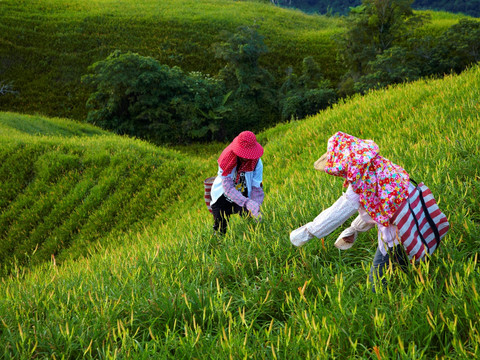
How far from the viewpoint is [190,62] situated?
89.5 ft

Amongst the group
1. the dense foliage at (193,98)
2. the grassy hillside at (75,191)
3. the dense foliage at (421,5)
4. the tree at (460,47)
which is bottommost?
the grassy hillside at (75,191)

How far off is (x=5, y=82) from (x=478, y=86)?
26.7m

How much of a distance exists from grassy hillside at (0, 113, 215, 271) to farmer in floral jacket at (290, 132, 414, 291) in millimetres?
6989

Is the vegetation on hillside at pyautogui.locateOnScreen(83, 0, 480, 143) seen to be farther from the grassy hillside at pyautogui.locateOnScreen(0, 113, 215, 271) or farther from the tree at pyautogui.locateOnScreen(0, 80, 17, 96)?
the grassy hillside at pyautogui.locateOnScreen(0, 113, 215, 271)

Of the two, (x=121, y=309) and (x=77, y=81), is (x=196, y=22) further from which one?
(x=121, y=309)

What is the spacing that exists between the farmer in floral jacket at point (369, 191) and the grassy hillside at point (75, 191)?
699 cm

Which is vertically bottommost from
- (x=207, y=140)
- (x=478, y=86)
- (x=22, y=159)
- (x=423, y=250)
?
(x=207, y=140)

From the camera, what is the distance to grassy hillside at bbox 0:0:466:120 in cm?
2431

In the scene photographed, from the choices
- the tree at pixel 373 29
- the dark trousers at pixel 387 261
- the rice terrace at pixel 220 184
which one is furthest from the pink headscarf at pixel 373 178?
the tree at pixel 373 29

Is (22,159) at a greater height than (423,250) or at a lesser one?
lesser

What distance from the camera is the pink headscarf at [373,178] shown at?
7.30 feet

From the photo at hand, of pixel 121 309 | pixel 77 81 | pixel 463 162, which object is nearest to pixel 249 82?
pixel 77 81

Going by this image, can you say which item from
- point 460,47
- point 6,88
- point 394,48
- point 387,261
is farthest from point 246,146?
point 6,88

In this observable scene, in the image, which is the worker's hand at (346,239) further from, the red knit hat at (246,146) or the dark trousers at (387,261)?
the red knit hat at (246,146)
